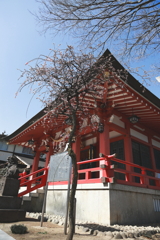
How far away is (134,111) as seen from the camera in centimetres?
745

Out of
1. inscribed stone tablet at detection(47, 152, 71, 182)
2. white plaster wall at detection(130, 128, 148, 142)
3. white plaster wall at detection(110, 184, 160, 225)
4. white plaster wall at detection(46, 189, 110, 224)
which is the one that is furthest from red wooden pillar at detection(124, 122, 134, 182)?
inscribed stone tablet at detection(47, 152, 71, 182)

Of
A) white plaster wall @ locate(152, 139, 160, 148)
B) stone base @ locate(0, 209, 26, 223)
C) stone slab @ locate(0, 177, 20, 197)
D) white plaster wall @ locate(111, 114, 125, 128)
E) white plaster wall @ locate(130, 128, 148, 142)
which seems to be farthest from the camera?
white plaster wall @ locate(152, 139, 160, 148)

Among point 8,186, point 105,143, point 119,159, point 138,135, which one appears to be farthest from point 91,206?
point 138,135

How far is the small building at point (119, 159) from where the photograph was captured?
5.27 m

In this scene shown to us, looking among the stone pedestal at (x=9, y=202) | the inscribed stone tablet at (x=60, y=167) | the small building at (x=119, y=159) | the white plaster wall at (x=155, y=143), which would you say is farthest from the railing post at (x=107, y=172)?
the white plaster wall at (x=155, y=143)

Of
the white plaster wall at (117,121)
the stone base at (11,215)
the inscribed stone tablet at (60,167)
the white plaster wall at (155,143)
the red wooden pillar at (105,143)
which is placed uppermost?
the white plaster wall at (117,121)

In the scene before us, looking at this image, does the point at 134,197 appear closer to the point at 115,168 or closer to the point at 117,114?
the point at 115,168

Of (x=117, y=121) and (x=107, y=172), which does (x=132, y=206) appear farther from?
(x=117, y=121)

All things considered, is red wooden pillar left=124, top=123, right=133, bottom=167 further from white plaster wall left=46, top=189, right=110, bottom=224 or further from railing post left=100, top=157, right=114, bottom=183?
white plaster wall left=46, top=189, right=110, bottom=224

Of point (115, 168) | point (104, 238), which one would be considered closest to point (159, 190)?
point (115, 168)

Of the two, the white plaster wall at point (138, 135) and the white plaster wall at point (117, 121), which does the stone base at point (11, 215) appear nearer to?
the white plaster wall at point (117, 121)

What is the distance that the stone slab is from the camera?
551 centimetres

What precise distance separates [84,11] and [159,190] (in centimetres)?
718

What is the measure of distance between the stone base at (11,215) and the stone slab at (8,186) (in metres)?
0.62
